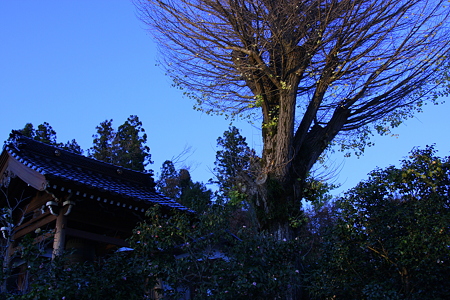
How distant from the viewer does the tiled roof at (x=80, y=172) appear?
873 centimetres

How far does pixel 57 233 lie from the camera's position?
8.62m

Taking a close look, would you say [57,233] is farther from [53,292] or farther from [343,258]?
[343,258]

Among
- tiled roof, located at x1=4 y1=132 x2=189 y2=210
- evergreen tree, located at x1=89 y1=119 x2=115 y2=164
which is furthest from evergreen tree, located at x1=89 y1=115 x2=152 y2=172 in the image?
tiled roof, located at x1=4 y1=132 x2=189 y2=210

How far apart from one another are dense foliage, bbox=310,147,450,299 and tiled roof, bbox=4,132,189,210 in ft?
11.4

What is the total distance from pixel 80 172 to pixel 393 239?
6.45 m

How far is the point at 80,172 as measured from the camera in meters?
9.97

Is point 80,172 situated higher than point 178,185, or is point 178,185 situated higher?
point 178,185

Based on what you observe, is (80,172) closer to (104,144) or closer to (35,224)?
(35,224)

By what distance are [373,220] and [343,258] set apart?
792mm

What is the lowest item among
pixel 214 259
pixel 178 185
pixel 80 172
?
pixel 214 259

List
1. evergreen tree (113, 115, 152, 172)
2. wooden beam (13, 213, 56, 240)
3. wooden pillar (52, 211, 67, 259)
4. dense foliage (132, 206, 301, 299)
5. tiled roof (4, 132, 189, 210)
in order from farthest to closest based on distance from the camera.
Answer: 1. evergreen tree (113, 115, 152, 172)
2. wooden beam (13, 213, 56, 240)
3. tiled roof (4, 132, 189, 210)
4. wooden pillar (52, 211, 67, 259)
5. dense foliage (132, 206, 301, 299)

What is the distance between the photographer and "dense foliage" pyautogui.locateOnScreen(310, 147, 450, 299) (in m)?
6.75

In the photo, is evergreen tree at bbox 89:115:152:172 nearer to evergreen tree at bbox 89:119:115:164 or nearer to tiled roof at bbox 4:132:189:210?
evergreen tree at bbox 89:119:115:164

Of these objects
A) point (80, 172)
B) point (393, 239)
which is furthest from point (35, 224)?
point (393, 239)
